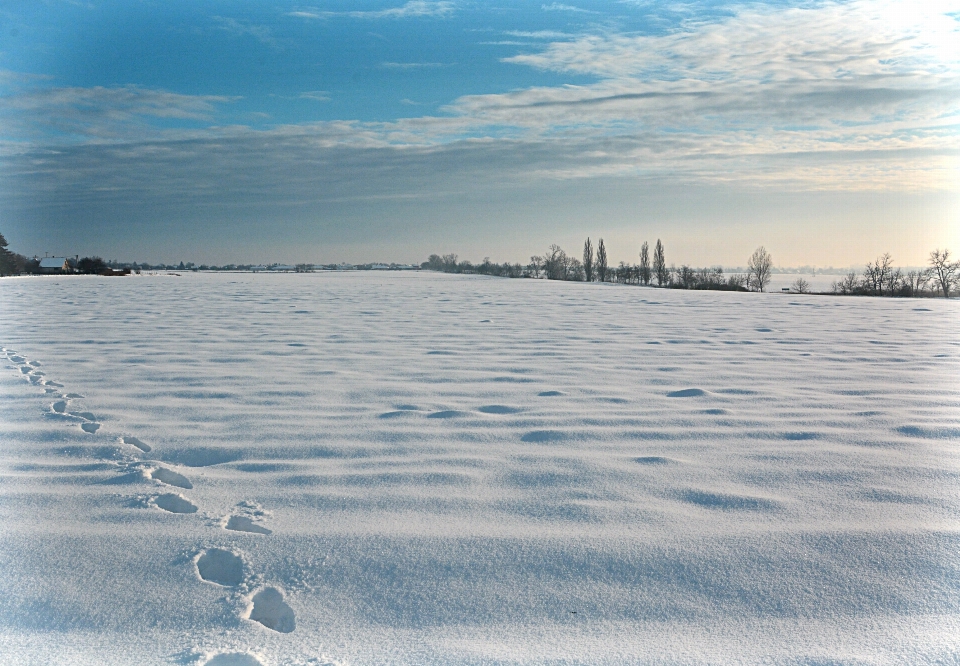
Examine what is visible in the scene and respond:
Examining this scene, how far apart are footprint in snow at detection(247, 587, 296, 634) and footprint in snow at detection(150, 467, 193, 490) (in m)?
1.07

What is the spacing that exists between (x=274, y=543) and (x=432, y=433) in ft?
4.76

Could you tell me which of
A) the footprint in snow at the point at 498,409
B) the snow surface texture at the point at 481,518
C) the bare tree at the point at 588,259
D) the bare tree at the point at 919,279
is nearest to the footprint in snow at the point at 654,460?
the snow surface texture at the point at 481,518

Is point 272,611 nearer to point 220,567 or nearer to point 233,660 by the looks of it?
point 233,660

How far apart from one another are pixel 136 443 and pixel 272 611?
2.07 meters

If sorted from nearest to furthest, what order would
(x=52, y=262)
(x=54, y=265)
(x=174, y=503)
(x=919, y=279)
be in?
(x=174, y=503), (x=919, y=279), (x=54, y=265), (x=52, y=262)

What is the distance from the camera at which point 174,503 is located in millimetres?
2750

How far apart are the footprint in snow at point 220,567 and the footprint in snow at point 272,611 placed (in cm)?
13

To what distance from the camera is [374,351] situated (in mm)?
6961

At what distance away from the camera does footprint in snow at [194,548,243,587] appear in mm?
2148

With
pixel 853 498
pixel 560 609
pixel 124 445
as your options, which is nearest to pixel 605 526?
pixel 560 609

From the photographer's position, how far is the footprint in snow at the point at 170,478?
296 cm

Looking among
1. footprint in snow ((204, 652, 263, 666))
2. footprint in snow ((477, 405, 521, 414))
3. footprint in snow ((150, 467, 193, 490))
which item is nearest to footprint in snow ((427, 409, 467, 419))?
footprint in snow ((477, 405, 521, 414))

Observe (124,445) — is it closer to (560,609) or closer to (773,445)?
(560,609)

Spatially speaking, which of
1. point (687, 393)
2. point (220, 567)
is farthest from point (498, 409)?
point (220, 567)
